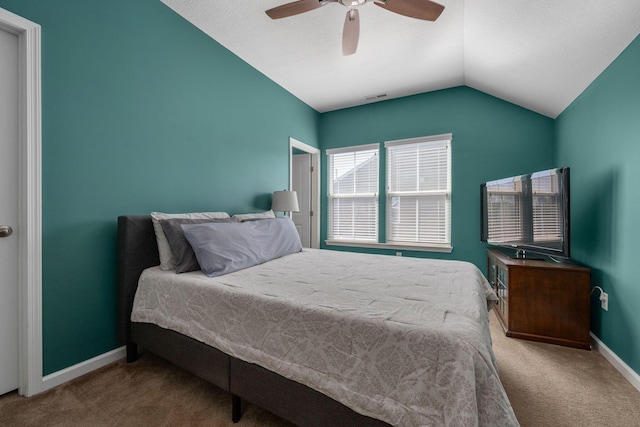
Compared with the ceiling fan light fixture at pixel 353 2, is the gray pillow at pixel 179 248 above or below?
below

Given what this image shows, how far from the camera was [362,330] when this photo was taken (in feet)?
3.56

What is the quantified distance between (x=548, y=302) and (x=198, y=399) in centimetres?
280

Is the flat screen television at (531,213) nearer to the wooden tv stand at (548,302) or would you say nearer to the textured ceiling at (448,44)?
the wooden tv stand at (548,302)

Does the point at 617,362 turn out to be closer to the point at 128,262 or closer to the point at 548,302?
the point at 548,302

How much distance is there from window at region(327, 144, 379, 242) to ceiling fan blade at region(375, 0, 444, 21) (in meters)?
2.35

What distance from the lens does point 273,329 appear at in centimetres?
129

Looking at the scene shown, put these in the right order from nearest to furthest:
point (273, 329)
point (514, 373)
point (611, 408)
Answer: point (273, 329)
point (611, 408)
point (514, 373)

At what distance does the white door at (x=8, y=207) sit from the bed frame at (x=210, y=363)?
0.51m

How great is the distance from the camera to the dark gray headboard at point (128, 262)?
1914mm

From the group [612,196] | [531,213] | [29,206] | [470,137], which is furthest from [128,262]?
[470,137]

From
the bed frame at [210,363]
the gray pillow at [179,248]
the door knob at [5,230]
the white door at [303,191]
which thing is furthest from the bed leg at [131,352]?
the white door at [303,191]

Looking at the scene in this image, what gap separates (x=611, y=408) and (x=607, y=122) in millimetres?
2024

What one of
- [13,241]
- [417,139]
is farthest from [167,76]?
[417,139]

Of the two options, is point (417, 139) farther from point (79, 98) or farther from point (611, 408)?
point (79, 98)
